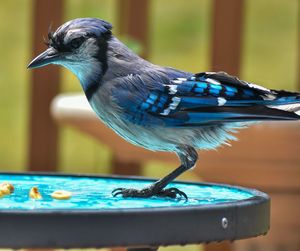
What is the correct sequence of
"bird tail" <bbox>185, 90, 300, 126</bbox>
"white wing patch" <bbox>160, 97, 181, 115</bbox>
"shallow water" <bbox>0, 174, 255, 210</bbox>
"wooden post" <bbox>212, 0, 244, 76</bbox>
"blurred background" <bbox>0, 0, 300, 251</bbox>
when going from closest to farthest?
"shallow water" <bbox>0, 174, 255, 210</bbox>, "bird tail" <bbox>185, 90, 300, 126</bbox>, "white wing patch" <bbox>160, 97, 181, 115</bbox>, "blurred background" <bbox>0, 0, 300, 251</bbox>, "wooden post" <bbox>212, 0, 244, 76</bbox>

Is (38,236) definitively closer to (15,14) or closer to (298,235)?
(298,235)

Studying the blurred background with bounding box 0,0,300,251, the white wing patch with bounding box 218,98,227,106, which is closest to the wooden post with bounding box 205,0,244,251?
the blurred background with bounding box 0,0,300,251

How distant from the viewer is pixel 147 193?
236 centimetres

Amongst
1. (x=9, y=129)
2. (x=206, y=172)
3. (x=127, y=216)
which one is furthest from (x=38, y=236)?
(x=9, y=129)

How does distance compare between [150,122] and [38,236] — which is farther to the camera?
[150,122]

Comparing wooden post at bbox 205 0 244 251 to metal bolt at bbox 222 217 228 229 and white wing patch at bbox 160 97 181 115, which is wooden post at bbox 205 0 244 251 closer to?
white wing patch at bbox 160 97 181 115

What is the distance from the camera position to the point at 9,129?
8.73 metres

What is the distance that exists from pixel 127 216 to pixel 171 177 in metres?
0.62

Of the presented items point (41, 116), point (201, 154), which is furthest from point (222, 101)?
point (41, 116)

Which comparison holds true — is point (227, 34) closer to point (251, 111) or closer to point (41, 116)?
point (41, 116)

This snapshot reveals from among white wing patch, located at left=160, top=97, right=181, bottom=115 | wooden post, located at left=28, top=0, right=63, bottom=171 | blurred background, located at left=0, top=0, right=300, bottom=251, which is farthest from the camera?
wooden post, located at left=28, top=0, right=63, bottom=171

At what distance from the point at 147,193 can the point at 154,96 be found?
9.4 inches

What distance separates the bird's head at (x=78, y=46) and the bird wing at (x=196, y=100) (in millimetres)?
99

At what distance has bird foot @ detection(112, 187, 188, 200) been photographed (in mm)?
2324
